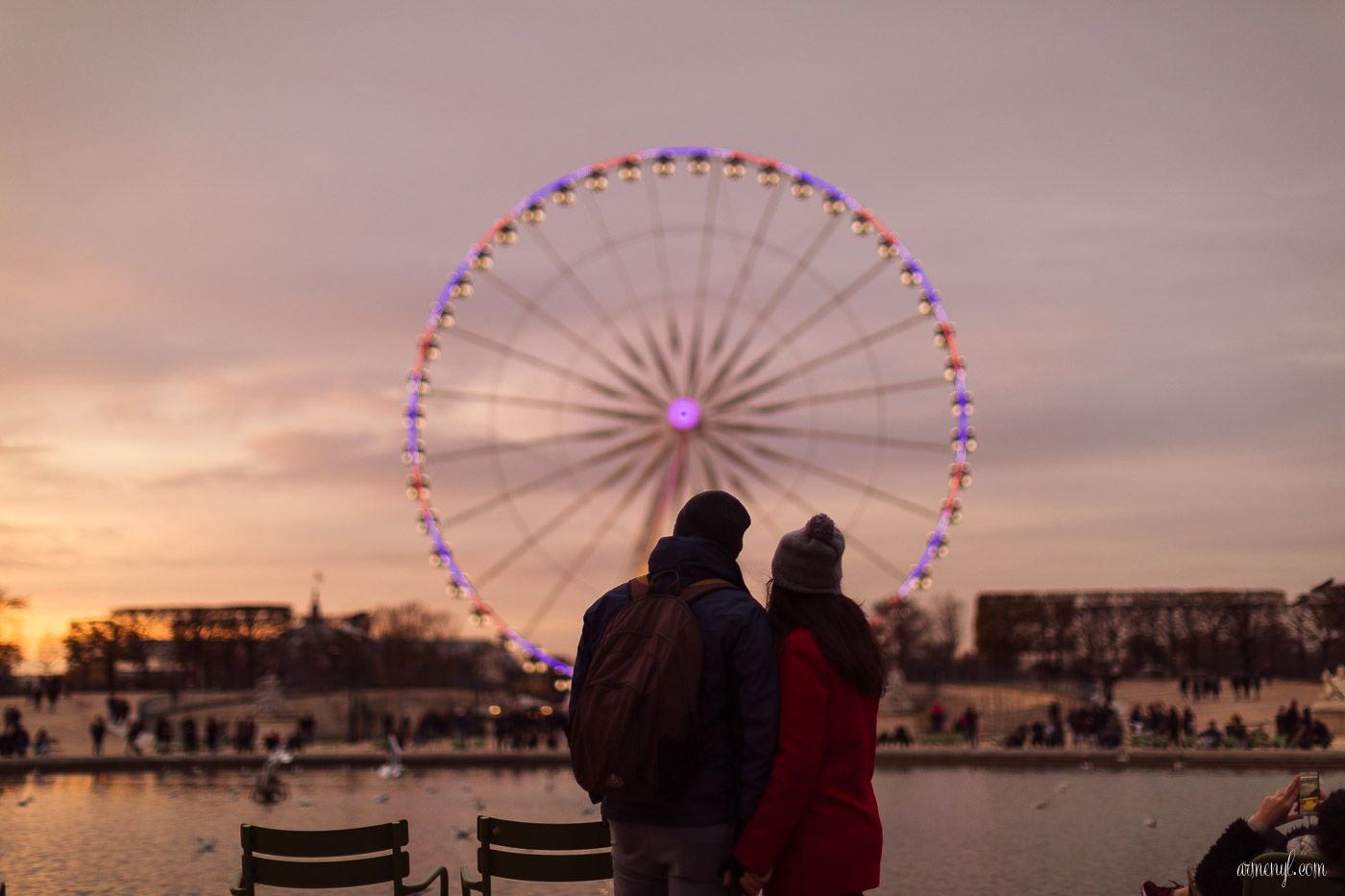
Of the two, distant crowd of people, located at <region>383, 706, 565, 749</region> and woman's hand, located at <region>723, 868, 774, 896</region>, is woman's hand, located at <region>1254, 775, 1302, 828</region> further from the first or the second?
distant crowd of people, located at <region>383, 706, 565, 749</region>

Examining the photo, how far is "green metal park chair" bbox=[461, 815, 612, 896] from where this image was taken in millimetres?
5301

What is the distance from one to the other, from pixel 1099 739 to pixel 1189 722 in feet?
16.7

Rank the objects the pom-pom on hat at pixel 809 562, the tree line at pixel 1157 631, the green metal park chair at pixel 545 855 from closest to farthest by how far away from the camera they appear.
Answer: the pom-pom on hat at pixel 809 562 → the green metal park chair at pixel 545 855 → the tree line at pixel 1157 631

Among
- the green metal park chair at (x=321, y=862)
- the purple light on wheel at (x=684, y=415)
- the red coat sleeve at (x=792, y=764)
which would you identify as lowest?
the green metal park chair at (x=321, y=862)

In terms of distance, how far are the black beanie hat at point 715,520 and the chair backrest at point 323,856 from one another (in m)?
2.17

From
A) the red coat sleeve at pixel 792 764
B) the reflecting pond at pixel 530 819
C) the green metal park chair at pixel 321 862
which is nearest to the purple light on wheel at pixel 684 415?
the reflecting pond at pixel 530 819

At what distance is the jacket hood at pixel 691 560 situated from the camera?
3.84m

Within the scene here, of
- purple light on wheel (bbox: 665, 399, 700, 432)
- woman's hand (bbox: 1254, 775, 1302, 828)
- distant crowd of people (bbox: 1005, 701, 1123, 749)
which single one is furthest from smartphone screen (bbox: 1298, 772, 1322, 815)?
distant crowd of people (bbox: 1005, 701, 1123, 749)

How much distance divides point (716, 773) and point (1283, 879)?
1987 mm

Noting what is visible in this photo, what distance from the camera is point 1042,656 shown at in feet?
232

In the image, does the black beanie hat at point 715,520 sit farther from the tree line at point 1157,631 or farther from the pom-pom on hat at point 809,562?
the tree line at point 1157,631

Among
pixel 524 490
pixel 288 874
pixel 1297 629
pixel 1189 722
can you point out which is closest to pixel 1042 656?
pixel 1297 629

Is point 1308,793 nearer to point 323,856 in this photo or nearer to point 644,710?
point 644,710

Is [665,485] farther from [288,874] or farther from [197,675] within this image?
[197,675]
